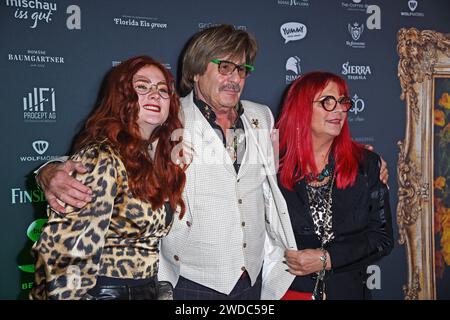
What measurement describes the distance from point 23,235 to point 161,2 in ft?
5.62

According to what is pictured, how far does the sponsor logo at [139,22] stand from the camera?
2.80m

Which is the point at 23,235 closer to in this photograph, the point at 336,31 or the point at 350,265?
the point at 350,265

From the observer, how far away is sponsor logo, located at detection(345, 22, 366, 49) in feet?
11.6

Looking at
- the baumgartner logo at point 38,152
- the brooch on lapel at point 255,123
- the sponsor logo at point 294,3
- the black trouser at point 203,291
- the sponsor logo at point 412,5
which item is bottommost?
the black trouser at point 203,291

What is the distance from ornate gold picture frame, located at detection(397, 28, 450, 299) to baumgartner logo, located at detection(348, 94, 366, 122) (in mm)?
398

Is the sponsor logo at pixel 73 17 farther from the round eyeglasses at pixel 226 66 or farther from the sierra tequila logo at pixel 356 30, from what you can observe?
the sierra tequila logo at pixel 356 30

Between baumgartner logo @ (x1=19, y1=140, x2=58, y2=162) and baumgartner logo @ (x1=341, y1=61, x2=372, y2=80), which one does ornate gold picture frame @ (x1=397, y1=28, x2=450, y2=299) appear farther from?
baumgartner logo @ (x1=19, y1=140, x2=58, y2=162)

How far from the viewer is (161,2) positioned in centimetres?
290

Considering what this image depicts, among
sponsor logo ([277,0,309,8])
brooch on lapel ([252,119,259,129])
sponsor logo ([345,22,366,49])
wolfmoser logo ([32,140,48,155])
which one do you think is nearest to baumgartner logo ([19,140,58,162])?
wolfmoser logo ([32,140,48,155])

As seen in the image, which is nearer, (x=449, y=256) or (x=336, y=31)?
(x=336, y=31)

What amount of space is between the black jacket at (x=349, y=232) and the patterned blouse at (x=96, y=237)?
0.84m

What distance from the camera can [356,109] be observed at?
358 cm

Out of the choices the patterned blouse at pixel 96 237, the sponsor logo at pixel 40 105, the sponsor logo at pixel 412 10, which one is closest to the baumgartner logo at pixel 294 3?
the sponsor logo at pixel 412 10
